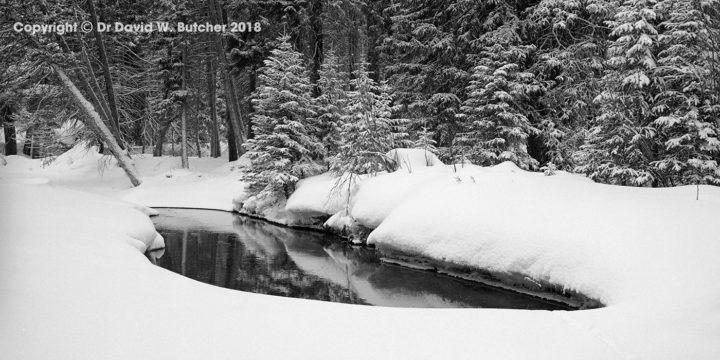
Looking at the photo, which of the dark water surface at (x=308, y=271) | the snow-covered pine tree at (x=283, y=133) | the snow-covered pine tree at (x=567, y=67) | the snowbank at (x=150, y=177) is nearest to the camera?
the dark water surface at (x=308, y=271)

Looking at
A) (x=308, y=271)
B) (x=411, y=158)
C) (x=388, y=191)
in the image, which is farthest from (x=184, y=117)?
(x=308, y=271)

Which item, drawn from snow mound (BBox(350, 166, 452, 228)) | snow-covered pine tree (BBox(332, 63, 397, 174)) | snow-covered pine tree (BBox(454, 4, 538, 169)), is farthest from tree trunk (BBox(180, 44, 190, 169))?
snow-covered pine tree (BBox(454, 4, 538, 169))

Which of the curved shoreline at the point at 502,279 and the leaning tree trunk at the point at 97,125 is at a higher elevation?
the leaning tree trunk at the point at 97,125

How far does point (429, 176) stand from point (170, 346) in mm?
8514

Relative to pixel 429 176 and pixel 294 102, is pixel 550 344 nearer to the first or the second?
pixel 429 176

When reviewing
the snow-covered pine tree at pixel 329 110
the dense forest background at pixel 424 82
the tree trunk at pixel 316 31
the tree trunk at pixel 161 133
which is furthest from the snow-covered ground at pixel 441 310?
the tree trunk at pixel 161 133

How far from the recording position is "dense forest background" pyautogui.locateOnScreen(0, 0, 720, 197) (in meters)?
9.61

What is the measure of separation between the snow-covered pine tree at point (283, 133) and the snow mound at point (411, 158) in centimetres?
333

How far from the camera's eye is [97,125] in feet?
61.3

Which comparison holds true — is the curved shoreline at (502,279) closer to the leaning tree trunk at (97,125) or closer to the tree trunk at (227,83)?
the leaning tree trunk at (97,125)

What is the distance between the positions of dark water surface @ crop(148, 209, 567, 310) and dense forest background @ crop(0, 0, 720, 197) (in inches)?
115

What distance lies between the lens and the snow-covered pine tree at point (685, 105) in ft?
29.6

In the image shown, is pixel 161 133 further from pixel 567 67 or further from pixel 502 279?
pixel 502 279

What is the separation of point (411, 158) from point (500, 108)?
279 centimetres
